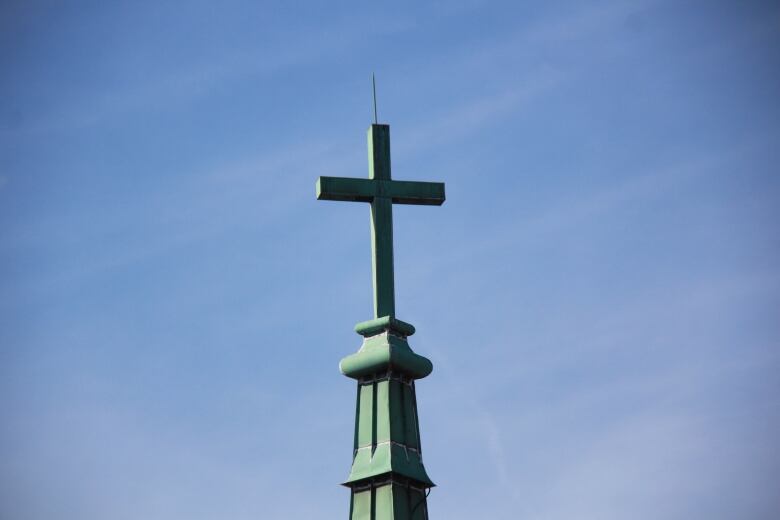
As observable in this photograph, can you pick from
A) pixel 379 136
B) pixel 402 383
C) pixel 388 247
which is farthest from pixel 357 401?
pixel 379 136

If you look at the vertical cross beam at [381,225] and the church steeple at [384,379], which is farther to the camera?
the vertical cross beam at [381,225]

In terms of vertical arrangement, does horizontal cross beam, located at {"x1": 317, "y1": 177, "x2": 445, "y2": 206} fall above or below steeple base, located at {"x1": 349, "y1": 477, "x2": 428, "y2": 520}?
above

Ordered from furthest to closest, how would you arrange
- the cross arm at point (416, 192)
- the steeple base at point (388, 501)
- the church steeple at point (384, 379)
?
the cross arm at point (416, 192) < the church steeple at point (384, 379) < the steeple base at point (388, 501)

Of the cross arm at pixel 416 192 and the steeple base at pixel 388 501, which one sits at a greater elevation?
the cross arm at pixel 416 192

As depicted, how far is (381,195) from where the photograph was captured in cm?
4809

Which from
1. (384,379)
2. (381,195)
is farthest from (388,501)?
(381,195)

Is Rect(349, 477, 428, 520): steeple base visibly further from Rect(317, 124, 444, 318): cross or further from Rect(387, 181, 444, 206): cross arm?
Rect(387, 181, 444, 206): cross arm

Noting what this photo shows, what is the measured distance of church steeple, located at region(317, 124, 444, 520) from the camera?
44375 millimetres

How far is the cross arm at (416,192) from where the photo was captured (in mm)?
48381

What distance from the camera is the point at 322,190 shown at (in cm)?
4747

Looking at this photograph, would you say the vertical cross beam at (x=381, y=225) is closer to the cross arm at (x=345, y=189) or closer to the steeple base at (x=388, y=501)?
the cross arm at (x=345, y=189)

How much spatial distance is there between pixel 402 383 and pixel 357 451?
2.32 m

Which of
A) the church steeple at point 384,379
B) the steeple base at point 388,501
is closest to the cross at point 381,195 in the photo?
the church steeple at point 384,379

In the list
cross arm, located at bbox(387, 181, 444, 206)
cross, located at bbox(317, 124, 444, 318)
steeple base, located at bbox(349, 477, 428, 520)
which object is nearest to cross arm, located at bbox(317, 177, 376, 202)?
cross, located at bbox(317, 124, 444, 318)
